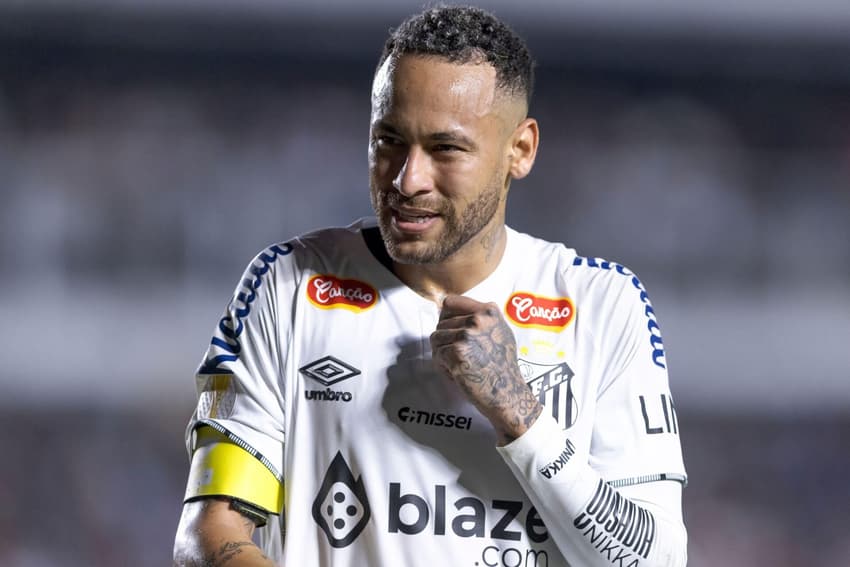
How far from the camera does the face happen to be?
1.57 metres

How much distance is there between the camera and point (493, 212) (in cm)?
168

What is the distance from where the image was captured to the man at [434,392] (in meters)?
1.51

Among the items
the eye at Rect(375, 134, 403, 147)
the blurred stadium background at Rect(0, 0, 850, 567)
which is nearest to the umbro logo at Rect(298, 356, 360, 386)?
the eye at Rect(375, 134, 403, 147)

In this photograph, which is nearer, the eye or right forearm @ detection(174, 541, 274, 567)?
right forearm @ detection(174, 541, 274, 567)

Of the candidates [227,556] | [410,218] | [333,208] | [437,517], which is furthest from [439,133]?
[333,208]

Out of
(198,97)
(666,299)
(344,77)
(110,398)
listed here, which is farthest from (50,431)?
(666,299)

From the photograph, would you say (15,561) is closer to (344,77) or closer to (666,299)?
(344,77)

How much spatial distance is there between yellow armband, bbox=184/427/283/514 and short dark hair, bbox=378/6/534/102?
649 mm

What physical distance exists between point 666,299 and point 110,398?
2456 mm

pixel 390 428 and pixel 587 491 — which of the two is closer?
pixel 587 491

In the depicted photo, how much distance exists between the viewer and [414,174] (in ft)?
5.09

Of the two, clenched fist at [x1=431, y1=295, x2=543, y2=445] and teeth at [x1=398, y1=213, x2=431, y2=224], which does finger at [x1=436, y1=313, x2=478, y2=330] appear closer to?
clenched fist at [x1=431, y1=295, x2=543, y2=445]

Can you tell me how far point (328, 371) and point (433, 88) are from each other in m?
0.46

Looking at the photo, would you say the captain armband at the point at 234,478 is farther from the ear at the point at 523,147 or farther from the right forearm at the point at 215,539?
the ear at the point at 523,147
